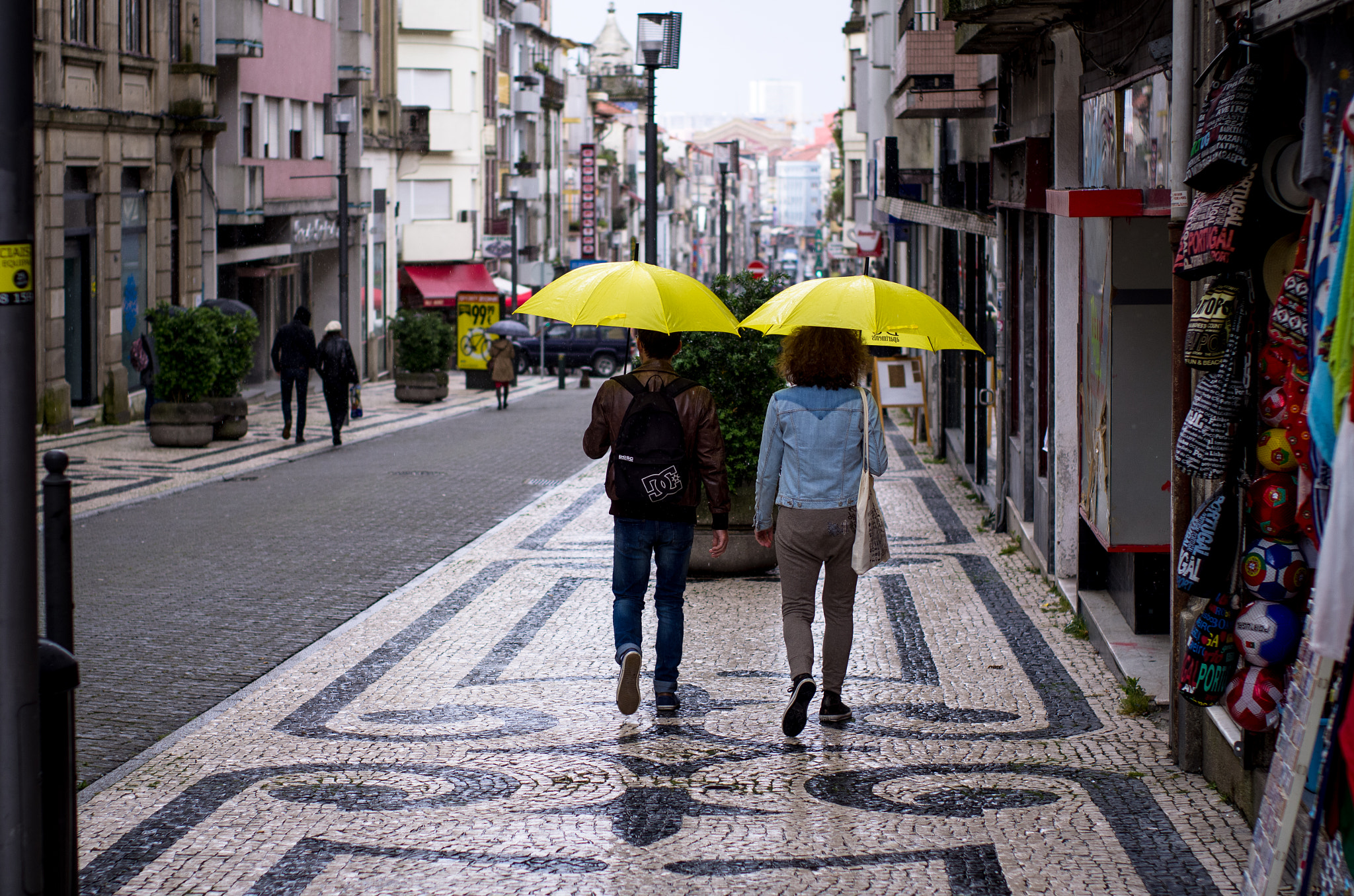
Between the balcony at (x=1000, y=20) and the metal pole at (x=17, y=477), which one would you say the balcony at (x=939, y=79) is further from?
the metal pole at (x=17, y=477)

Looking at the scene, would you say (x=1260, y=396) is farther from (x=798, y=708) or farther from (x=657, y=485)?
(x=657, y=485)

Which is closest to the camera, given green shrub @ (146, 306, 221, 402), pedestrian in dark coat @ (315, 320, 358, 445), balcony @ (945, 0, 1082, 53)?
balcony @ (945, 0, 1082, 53)

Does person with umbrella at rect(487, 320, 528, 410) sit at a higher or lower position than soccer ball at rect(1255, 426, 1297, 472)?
higher

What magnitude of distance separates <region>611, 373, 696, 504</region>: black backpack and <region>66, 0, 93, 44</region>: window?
63.0 ft

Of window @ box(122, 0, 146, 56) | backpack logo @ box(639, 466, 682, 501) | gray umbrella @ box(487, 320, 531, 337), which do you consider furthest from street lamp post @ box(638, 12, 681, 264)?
backpack logo @ box(639, 466, 682, 501)

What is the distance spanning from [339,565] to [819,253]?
105110 millimetres

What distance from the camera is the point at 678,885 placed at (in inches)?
215

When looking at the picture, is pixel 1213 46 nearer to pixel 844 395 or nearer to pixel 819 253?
pixel 844 395

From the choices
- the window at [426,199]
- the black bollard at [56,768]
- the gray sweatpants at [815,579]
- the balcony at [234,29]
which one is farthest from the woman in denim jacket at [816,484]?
the window at [426,199]

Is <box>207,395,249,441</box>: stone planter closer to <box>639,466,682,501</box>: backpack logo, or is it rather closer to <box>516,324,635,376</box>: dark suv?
<box>639,466,682,501</box>: backpack logo

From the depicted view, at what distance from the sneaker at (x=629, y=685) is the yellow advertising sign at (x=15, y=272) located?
3659 millimetres

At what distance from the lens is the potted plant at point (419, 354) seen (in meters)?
32.2

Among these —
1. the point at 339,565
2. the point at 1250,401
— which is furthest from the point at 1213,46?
the point at 339,565

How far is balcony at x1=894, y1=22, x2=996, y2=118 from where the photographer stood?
16.3 metres
